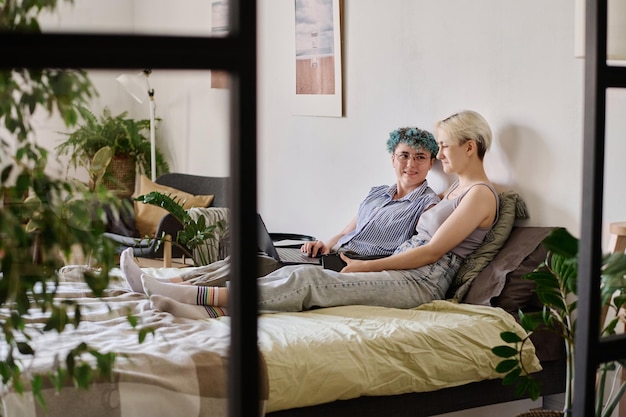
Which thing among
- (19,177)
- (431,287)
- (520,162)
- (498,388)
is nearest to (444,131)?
(520,162)

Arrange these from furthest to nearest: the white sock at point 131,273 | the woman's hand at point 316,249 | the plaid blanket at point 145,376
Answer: the woman's hand at point 316,249
the white sock at point 131,273
the plaid blanket at point 145,376

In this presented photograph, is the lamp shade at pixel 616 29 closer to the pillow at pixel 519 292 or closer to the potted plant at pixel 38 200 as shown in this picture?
the potted plant at pixel 38 200

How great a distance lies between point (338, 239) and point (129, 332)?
1867 millimetres

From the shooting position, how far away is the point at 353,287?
10.9 feet

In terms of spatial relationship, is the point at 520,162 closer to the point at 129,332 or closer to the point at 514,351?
the point at 514,351

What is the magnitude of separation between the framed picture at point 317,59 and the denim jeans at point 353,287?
1673 millimetres

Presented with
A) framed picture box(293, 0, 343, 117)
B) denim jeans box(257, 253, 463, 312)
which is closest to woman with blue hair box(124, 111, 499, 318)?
denim jeans box(257, 253, 463, 312)

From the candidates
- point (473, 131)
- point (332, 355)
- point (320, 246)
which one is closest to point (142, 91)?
point (320, 246)

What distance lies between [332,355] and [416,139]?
5.08 feet

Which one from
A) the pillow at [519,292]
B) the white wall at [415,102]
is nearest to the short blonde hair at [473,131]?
the white wall at [415,102]

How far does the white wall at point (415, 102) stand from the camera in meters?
3.49

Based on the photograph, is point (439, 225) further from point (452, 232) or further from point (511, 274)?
point (511, 274)

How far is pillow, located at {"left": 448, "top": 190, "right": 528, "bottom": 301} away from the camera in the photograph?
349 centimetres

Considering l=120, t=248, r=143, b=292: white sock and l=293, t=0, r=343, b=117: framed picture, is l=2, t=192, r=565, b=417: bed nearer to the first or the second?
l=120, t=248, r=143, b=292: white sock
